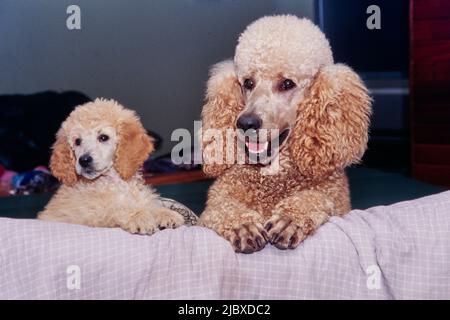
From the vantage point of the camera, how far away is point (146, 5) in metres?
3.60

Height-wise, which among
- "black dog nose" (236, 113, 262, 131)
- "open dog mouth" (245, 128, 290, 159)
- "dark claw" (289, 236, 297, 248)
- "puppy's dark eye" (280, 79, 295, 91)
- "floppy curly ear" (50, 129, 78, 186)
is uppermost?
"puppy's dark eye" (280, 79, 295, 91)

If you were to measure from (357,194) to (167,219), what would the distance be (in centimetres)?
92

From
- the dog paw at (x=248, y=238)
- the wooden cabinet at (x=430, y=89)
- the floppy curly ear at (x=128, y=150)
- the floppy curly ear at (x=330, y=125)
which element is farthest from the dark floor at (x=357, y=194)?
the wooden cabinet at (x=430, y=89)

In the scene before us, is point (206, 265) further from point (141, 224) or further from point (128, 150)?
point (128, 150)

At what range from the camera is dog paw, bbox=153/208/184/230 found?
130cm

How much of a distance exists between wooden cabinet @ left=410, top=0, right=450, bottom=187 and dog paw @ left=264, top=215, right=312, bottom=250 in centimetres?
246

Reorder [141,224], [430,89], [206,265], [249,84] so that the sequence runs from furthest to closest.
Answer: [430,89], [249,84], [141,224], [206,265]

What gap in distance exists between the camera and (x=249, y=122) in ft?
4.10

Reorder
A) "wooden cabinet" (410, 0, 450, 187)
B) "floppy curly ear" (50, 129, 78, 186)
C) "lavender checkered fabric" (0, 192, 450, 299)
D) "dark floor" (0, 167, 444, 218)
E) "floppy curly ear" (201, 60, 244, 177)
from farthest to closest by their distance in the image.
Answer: "wooden cabinet" (410, 0, 450, 187)
"dark floor" (0, 167, 444, 218)
"floppy curly ear" (50, 129, 78, 186)
"floppy curly ear" (201, 60, 244, 177)
"lavender checkered fabric" (0, 192, 450, 299)

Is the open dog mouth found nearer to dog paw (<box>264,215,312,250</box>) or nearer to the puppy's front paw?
dog paw (<box>264,215,312,250</box>)

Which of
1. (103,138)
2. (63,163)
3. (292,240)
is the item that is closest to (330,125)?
(292,240)

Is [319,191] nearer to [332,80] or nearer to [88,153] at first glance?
[332,80]

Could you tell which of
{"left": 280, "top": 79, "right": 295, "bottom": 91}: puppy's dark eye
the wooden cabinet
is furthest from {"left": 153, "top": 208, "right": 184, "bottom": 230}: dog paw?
the wooden cabinet
